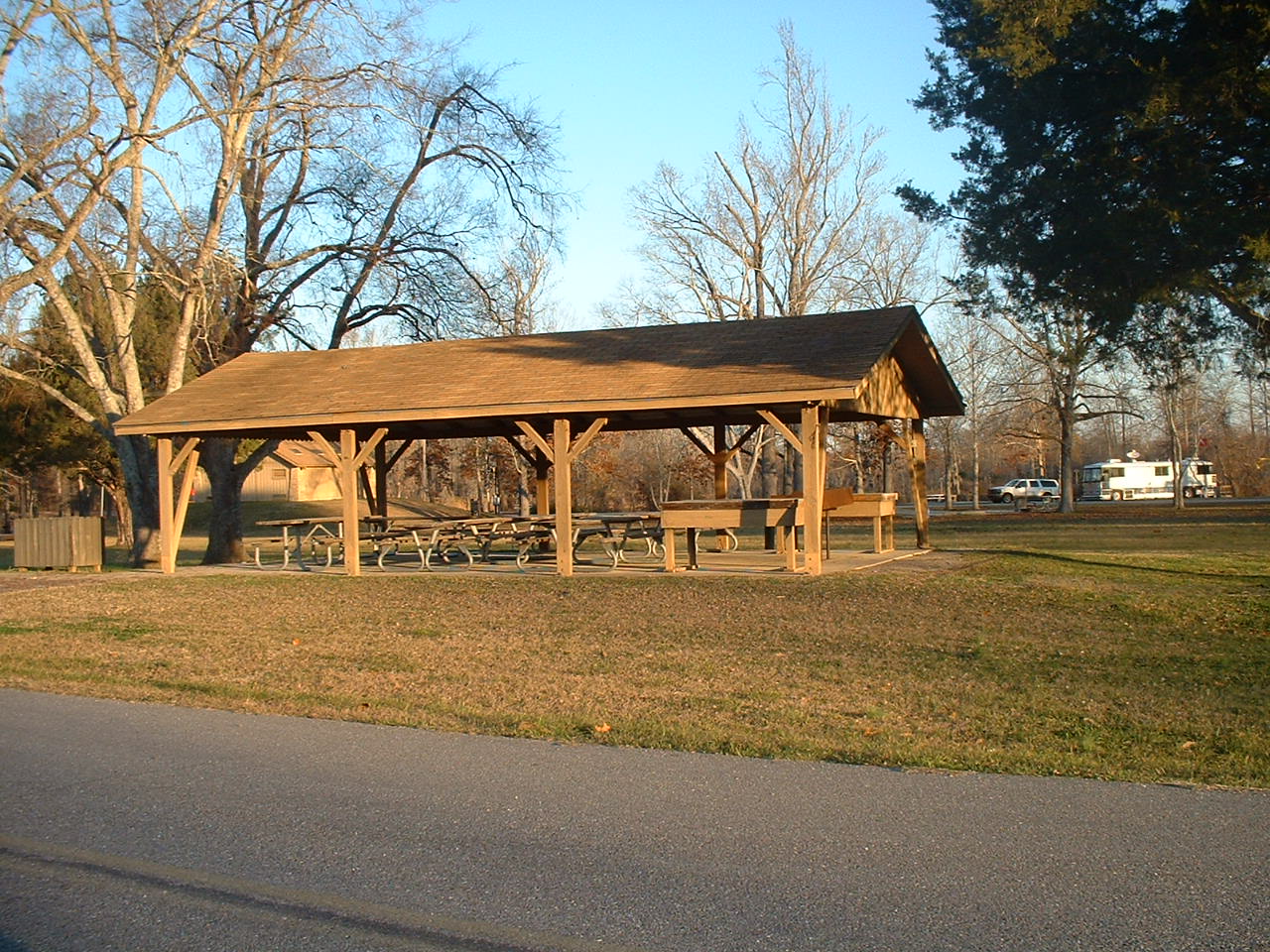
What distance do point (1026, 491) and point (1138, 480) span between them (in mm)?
11094

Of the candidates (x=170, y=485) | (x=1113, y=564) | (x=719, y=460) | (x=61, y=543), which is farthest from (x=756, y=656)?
(x=61, y=543)

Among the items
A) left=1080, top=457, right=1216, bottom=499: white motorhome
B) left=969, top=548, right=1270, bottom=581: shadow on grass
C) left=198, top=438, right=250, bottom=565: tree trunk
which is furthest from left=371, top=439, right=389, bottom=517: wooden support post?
left=1080, top=457, right=1216, bottom=499: white motorhome

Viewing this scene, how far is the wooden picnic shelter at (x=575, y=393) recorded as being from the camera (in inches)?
659

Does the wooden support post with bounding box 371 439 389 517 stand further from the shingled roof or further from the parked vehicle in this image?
the parked vehicle

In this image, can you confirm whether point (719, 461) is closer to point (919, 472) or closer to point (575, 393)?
point (919, 472)

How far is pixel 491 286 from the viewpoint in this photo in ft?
93.2

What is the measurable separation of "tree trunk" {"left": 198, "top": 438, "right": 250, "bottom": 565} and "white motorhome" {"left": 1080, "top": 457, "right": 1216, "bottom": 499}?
5218 centimetres

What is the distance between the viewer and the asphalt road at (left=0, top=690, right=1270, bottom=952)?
4.24 meters

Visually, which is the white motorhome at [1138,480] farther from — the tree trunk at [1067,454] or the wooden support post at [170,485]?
the wooden support post at [170,485]

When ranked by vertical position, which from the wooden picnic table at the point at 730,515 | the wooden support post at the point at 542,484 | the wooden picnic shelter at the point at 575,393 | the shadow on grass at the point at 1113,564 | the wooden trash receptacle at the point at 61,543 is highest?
the wooden picnic shelter at the point at 575,393

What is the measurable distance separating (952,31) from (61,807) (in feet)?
71.6

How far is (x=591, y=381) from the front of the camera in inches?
725

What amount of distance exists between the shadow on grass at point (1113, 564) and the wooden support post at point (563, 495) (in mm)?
7357

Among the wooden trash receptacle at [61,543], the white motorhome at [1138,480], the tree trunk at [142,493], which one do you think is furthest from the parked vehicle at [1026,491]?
the wooden trash receptacle at [61,543]
